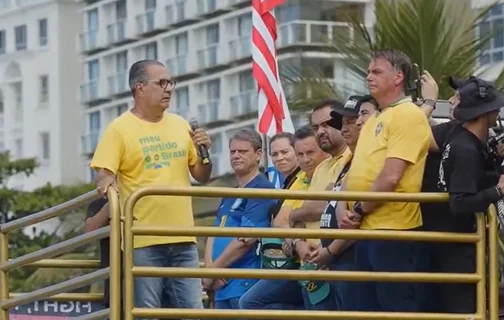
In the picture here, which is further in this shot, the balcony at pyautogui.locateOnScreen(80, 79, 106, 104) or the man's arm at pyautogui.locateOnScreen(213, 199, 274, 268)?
the balcony at pyautogui.locateOnScreen(80, 79, 106, 104)

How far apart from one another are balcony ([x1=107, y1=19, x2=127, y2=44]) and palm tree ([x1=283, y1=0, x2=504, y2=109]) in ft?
202

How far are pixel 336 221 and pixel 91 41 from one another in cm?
7492

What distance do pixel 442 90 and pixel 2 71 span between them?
7312cm

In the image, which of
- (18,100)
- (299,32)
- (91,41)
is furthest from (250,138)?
(18,100)

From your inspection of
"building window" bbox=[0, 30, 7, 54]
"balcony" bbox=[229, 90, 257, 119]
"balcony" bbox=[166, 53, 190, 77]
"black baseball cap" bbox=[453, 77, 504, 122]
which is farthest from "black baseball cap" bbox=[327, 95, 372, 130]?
"building window" bbox=[0, 30, 7, 54]

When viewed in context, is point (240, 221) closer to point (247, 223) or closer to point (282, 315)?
point (247, 223)

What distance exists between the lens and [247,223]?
9.47 metres

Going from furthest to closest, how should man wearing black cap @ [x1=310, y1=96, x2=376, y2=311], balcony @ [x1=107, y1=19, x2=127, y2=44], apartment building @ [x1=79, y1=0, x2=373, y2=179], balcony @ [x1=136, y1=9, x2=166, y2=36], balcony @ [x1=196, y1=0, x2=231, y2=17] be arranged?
balcony @ [x1=107, y1=19, x2=127, y2=44]
balcony @ [x1=136, y1=9, x2=166, y2=36]
balcony @ [x1=196, y1=0, x2=231, y2=17]
apartment building @ [x1=79, y1=0, x2=373, y2=179]
man wearing black cap @ [x1=310, y1=96, x2=376, y2=311]

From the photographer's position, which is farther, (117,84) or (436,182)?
(117,84)

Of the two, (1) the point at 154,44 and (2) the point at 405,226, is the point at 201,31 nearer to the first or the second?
(1) the point at 154,44

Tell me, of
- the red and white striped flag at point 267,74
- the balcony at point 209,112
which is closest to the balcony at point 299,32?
Answer: the balcony at point 209,112

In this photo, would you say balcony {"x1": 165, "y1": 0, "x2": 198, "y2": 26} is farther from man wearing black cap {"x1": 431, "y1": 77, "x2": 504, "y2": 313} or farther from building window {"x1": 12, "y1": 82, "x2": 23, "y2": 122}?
man wearing black cap {"x1": 431, "y1": 77, "x2": 504, "y2": 313}

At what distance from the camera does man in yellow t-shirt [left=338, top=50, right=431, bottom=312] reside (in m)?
8.09

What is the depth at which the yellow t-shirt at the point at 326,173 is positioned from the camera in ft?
29.7
